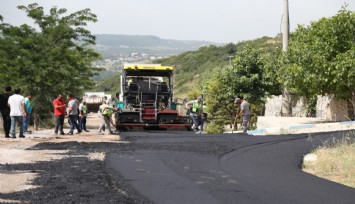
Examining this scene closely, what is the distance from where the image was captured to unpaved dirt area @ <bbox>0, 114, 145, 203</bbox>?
356 inches

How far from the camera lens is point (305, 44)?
34.0 meters

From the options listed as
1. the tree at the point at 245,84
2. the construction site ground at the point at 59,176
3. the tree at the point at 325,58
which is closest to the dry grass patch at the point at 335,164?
the construction site ground at the point at 59,176

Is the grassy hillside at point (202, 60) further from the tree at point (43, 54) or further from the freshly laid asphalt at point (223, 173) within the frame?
the freshly laid asphalt at point (223, 173)

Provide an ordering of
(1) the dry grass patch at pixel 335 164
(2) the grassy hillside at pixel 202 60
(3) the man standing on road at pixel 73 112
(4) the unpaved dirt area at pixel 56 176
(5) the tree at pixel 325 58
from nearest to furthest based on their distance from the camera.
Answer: (4) the unpaved dirt area at pixel 56 176
(1) the dry grass patch at pixel 335 164
(3) the man standing on road at pixel 73 112
(5) the tree at pixel 325 58
(2) the grassy hillside at pixel 202 60

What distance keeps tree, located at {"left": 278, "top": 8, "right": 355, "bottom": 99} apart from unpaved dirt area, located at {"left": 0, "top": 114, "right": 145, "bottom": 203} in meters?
16.8

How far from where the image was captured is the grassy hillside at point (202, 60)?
120 meters

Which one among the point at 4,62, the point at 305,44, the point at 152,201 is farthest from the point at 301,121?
the point at 152,201

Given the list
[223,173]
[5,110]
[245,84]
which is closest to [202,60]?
[245,84]

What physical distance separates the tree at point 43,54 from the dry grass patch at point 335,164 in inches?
728

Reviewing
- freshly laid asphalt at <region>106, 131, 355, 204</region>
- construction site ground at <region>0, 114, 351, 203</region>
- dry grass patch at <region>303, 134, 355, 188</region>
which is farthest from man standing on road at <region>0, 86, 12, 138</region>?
dry grass patch at <region>303, 134, 355, 188</region>

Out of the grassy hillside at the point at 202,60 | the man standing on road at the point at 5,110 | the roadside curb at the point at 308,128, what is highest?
the grassy hillside at the point at 202,60

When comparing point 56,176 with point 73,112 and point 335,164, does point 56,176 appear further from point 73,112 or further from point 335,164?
point 73,112

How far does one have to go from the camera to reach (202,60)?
142 meters

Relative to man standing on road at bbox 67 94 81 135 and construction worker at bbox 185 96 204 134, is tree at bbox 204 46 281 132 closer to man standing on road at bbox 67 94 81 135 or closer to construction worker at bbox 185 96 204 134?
construction worker at bbox 185 96 204 134
